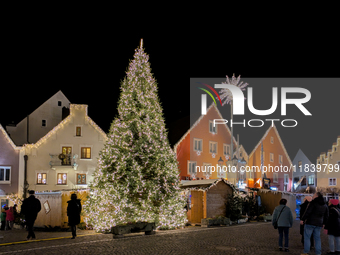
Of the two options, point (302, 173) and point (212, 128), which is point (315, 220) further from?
point (302, 173)

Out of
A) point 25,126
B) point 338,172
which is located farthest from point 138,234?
point 338,172

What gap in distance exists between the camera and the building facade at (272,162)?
152ft

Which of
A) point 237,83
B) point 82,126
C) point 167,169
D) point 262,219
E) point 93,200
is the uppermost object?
point 237,83

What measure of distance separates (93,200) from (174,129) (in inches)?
942

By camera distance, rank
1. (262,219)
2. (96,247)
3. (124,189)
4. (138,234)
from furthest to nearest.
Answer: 1. (262,219)
2. (124,189)
3. (138,234)
4. (96,247)

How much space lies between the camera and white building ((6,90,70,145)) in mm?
38875

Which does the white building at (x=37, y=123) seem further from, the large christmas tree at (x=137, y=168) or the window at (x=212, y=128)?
the large christmas tree at (x=137, y=168)

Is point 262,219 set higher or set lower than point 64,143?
lower

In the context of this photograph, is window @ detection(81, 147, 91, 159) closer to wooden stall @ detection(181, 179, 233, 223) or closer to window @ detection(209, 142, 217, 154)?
window @ detection(209, 142, 217, 154)

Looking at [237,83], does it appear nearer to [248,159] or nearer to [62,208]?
[248,159]

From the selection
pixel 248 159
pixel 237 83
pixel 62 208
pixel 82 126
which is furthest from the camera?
pixel 248 159

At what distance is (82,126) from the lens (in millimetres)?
36438

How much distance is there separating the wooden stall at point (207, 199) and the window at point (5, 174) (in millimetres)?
16534

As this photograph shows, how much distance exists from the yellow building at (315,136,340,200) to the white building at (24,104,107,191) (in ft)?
88.1
